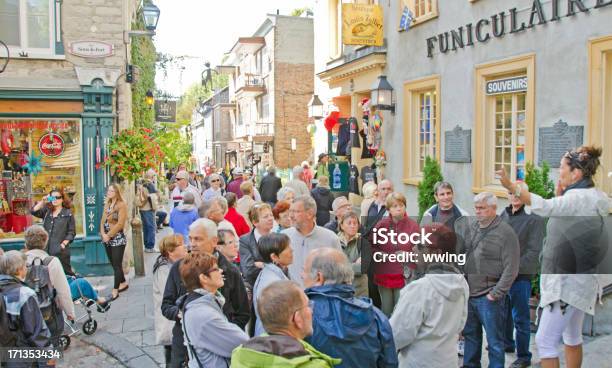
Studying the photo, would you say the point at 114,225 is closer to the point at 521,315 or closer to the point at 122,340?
the point at 122,340

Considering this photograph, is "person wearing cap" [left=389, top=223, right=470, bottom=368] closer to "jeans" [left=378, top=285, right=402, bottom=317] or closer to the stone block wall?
"jeans" [left=378, top=285, right=402, bottom=317]

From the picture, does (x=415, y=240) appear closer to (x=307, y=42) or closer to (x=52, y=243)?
(x=52, y=243)

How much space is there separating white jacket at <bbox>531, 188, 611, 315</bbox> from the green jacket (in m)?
2.26

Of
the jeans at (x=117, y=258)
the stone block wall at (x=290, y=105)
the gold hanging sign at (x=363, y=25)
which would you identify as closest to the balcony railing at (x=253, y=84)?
the stone block wall at (x=290, y=105)

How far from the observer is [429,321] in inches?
146

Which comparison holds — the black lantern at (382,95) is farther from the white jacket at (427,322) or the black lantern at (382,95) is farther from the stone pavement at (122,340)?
the white jacket at (427,322)

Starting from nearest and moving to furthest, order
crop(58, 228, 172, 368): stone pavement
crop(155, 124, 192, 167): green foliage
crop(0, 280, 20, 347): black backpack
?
crop(0, 280, 20, 347): black backpack
crop(58, 228, 172, 368): stone pavement
crop(155, 124, 192, 167): green foliage

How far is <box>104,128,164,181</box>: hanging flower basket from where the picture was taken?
1027 centimetres

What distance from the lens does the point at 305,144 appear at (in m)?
32.8

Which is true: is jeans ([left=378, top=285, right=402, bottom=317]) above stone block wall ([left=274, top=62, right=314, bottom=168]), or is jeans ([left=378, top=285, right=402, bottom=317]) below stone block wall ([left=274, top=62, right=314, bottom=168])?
below

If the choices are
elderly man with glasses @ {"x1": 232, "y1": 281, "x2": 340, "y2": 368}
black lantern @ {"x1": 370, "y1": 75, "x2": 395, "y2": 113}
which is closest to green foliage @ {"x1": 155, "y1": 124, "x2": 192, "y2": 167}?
black lantern @ {"x1": 370, "y1": 75, "x2": 395, "y2": 113}

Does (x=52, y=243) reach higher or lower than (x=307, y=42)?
lower

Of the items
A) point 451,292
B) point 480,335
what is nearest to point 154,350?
point 480,335

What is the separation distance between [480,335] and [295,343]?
10.7ft
